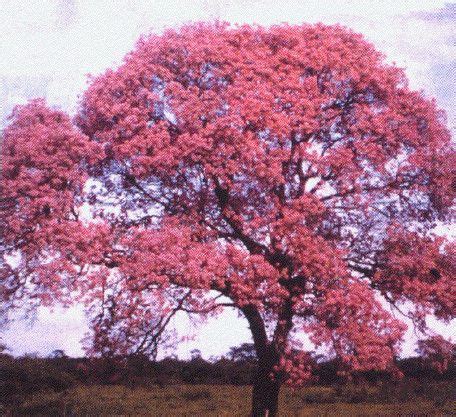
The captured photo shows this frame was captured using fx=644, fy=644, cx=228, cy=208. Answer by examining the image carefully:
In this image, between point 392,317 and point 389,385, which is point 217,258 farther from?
point 389,385

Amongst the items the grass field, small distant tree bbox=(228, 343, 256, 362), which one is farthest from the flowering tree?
small distant tree bbox=(228, 343, 256, 362)

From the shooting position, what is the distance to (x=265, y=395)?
20.6 metres

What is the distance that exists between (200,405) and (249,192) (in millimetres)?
27487

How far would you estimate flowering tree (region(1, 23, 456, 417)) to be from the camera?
17.3 meters

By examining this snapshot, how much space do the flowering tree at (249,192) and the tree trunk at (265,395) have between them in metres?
0.05

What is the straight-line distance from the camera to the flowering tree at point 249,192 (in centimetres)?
1733

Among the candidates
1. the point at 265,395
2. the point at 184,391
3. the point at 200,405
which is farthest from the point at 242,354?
the point at 265,395

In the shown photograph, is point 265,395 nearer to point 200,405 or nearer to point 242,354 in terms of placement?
point 200,405

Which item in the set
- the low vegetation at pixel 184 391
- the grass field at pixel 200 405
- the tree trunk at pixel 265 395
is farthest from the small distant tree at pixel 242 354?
the tree trunk at pixel 265 395

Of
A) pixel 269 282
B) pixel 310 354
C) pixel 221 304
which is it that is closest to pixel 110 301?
pixel 221 304

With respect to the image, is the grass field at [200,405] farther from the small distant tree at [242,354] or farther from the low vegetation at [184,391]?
the small distant tree at [242,354]

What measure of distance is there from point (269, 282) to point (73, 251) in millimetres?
5315

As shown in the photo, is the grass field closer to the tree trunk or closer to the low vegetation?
the low vegetation

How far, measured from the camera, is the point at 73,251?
17.1 m
